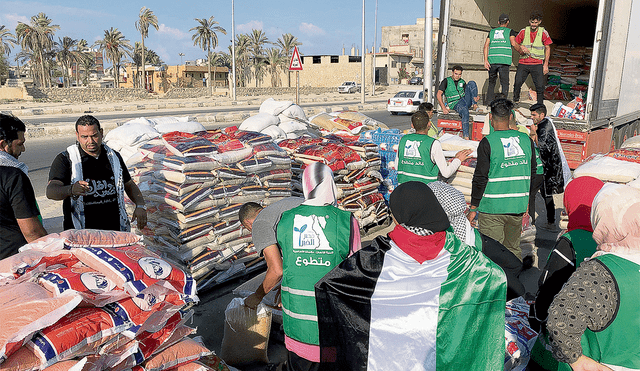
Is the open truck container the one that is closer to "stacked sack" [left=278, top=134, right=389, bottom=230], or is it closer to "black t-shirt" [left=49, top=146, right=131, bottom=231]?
"stacked sack" [left=278, top=134, right=389, bottom=230]

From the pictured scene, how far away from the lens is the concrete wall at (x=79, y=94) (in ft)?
132

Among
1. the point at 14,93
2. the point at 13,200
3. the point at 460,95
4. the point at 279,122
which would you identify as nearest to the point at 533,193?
the point at 460,95

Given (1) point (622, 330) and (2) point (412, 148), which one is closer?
(1) point (622, 330)

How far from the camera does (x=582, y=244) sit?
2.47 metres

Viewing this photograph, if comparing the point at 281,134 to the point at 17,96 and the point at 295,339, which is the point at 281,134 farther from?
the point at 17,96

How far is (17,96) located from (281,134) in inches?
1681

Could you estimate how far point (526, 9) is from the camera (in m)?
11.4

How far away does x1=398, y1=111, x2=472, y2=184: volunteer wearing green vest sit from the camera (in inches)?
205

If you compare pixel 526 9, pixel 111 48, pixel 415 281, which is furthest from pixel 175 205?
pixel 111 48

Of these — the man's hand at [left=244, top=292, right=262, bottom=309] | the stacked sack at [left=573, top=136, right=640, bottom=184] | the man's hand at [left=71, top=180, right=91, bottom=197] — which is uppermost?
the man's hand at [left=71, top=180, right=91, bottom=197]

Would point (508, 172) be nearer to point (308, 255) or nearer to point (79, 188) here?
point (308, 255)

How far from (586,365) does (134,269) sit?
227 cm

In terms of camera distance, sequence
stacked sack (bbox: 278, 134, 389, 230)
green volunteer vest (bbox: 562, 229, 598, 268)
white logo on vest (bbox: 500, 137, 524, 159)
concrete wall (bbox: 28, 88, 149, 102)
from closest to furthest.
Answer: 1. green volunteer vest (bbox: 562, 229, 598, 268)
2. white logo on vest (bbox: 500, 137, 524, 159)
3. stacked sack (bbox: 278, 134, 389, 230)
4. concrete wall (bbox: 28, 88, 149, 102)

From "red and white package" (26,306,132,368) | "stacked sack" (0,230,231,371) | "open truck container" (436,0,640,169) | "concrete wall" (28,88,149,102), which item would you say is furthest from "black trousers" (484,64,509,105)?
"concrete wall" (28,88,149,102)
